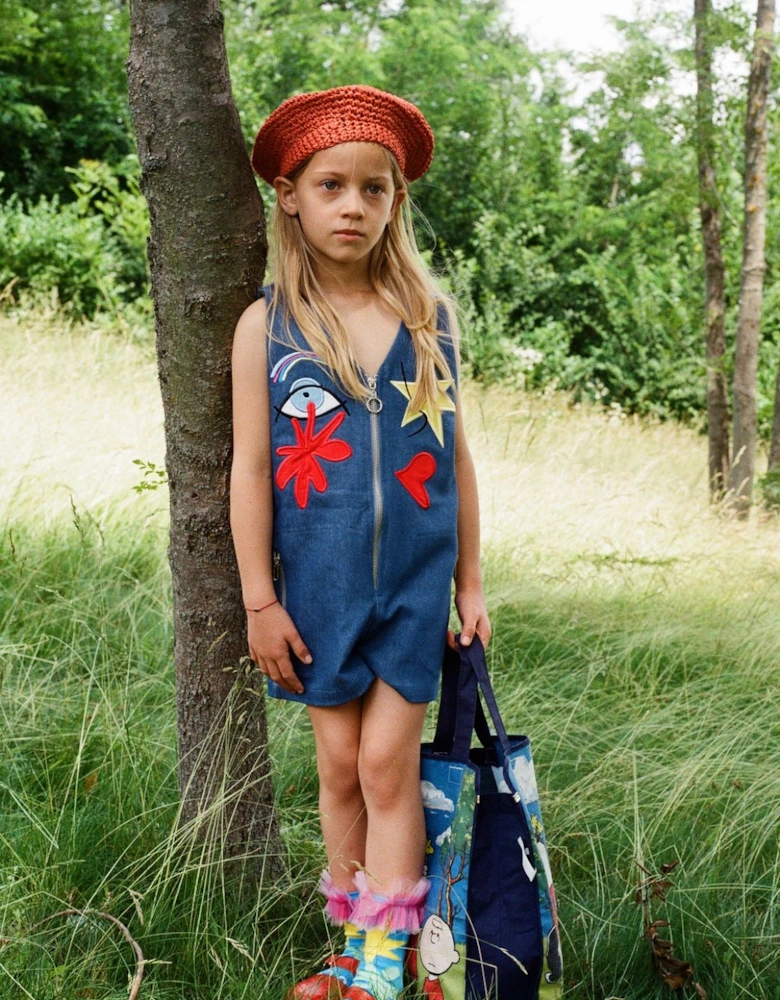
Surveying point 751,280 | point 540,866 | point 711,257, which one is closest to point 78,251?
point 711,257

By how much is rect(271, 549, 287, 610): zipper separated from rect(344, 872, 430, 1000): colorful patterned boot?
1.97 ft

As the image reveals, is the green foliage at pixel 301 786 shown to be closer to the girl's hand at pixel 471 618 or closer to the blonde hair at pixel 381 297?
the girl's hand at pixel 471 618

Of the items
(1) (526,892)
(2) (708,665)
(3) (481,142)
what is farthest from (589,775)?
(3) (481,142)

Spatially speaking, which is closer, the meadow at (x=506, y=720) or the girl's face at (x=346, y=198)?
the girl's face at (x=346, y=198)

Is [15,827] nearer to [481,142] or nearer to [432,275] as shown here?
[432,275]

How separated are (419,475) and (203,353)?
19.8 inches

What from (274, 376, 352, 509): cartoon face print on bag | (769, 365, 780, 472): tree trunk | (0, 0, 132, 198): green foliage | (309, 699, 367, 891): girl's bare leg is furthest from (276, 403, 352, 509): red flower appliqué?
(0, 0, 132, 198): green foliage

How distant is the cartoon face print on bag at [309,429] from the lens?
1.94 meters

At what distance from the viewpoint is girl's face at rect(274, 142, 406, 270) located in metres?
1.95

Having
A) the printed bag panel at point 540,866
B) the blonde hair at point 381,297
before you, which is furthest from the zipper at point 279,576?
the printed bag panel at point 540,866

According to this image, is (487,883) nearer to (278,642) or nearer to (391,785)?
(391,785)

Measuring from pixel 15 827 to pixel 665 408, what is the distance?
31.4ft

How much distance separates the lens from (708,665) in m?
3.53

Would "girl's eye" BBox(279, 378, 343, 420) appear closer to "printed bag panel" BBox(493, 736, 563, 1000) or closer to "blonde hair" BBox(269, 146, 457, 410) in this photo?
"blonde hair" BBox(269, 146, 457, 410)
